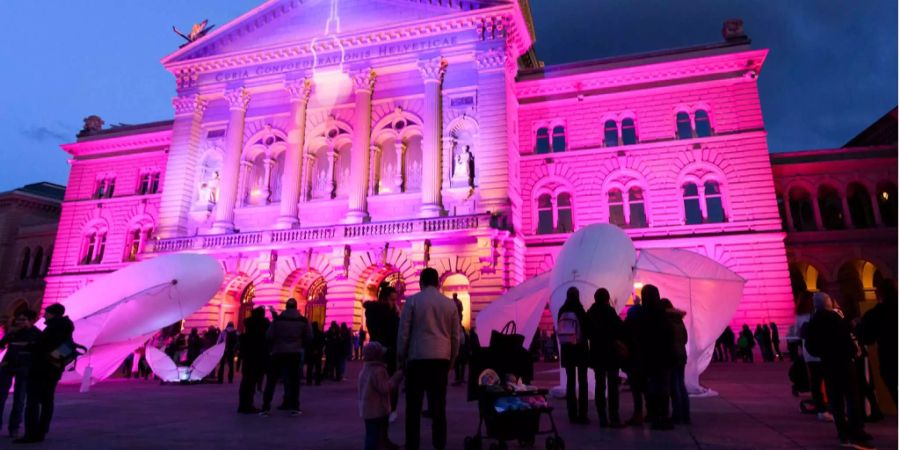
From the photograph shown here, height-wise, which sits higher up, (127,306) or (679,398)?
(127,306)

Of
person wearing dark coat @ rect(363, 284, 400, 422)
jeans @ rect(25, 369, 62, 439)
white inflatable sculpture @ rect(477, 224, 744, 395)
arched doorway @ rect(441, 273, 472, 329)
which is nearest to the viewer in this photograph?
jeans @ rect(25, 369, 62, 439)

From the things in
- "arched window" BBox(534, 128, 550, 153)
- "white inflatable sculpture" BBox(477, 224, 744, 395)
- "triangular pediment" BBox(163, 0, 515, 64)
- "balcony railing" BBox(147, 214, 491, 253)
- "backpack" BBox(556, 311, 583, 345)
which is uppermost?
"triangular pediment" BBox(163, 0, 515, 64)

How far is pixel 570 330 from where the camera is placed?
24.9 feet

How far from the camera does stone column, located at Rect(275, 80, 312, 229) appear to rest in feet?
93.0

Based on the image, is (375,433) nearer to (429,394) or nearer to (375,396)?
(375,396)

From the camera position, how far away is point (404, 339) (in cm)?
575

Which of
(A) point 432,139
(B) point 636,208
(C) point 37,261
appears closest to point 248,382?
(A) point 432,139

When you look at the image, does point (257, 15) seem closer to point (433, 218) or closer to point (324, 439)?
point (433, 218)

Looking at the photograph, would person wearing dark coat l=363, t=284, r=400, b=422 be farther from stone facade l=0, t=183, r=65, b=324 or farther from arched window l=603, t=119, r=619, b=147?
stone facade l=0, t=183, r=65, b=324

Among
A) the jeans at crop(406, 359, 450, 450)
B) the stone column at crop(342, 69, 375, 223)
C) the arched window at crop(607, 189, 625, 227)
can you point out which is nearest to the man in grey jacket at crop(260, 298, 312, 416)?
the jeans at crop(406, 359, 450, 450)

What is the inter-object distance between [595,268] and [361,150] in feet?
64.9

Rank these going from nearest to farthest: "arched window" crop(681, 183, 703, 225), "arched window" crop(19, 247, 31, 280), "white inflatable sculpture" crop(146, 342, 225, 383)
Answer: "white inflatable sculpture" crop(146, 342, 225, 383) → "arched window" crop(681, 183, 703, 225) → "arched window" crop(19, 247, 31, 280)

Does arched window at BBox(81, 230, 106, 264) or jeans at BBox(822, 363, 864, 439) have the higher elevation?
arched window at BBox(81, 230, 106, 264)

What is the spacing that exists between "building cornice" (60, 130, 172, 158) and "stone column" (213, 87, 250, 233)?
780 centimetres
